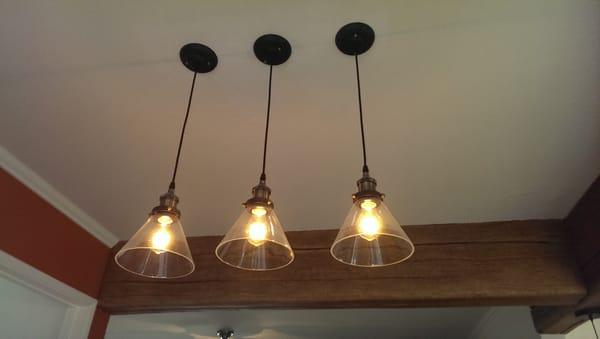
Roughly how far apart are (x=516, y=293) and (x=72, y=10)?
168cm

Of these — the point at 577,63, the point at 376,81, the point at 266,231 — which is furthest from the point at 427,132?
the point at 266,231

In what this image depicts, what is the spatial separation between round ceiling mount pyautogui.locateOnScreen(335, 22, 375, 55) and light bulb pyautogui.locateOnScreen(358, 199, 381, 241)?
39cm

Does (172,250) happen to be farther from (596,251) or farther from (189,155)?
(596,251)

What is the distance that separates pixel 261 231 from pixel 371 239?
28cm

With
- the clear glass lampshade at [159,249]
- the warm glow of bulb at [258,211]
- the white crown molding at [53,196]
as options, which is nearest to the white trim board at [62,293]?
the white crown molding at [53,196]

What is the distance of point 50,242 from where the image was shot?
172cm

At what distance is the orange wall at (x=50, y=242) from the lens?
1.56 m

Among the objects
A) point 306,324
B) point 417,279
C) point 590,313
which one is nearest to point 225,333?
point 306,324

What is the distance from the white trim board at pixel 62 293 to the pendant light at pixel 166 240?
70cm

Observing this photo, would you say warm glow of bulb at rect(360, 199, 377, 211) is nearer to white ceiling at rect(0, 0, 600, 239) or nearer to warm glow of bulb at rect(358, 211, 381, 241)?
warm glow of bulb at rect(358, 211, 381, 241)

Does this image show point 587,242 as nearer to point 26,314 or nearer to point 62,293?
point 62,293

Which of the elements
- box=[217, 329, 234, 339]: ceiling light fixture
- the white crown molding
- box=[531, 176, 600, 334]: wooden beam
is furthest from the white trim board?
box=[531, 176, 600, 334]: wooden beam

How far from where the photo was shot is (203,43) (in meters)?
1.10

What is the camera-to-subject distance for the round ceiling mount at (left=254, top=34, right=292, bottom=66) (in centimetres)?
107
